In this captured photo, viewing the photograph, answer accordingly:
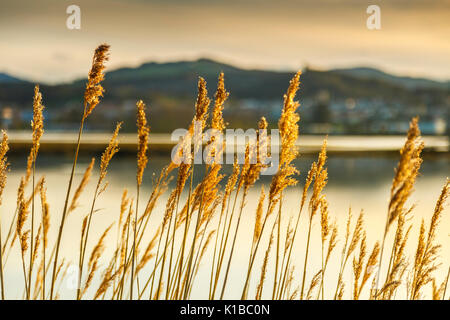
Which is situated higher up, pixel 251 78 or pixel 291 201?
pixel 251 78

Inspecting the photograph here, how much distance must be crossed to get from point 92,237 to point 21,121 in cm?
7177

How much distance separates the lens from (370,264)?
3299 millimetres

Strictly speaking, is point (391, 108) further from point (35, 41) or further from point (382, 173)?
point (35, 41)

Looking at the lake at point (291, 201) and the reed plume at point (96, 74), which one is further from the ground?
the reed plume at point (96, 74)

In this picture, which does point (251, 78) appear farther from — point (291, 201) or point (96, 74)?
point (96, 74)

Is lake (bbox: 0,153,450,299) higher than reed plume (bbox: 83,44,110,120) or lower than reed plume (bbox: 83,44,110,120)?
lower

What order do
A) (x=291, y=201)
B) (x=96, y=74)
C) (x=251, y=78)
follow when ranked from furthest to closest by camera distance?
(x=251, y=78) < (x=291, y=201) < (x=96, y=74)

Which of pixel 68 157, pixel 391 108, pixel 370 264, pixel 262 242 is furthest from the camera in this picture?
pixel 391 108

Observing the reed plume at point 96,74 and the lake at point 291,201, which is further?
the lake at point 291,201

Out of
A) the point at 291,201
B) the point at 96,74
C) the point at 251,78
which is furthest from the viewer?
the point at 251,78

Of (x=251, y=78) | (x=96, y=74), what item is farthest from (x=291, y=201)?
(x=251, y=78)

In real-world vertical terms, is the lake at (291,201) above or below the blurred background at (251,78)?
below

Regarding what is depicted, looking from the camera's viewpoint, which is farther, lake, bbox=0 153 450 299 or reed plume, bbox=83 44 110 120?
lake, bbox=0 153 450 299
